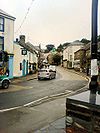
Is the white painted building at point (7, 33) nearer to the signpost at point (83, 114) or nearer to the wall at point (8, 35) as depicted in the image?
the wall at point (8, 35)

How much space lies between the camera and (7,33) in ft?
93.0

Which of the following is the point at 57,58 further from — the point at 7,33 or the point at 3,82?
the point at 3,82

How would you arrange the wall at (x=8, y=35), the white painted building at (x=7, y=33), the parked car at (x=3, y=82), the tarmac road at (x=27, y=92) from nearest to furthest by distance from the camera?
the tarmac road at (x=27, y=92) < the parked car at (x=3, y=82) < the white painted building at (x=7, y=33) < the wall at (x=8, y=35)

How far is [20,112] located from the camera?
10.5 meters

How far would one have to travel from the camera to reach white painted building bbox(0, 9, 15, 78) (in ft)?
90.6

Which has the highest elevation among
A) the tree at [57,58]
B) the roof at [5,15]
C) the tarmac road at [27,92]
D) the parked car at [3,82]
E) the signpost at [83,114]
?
the roof at [5,15]

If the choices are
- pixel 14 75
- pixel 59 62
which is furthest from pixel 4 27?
pixel 59 62

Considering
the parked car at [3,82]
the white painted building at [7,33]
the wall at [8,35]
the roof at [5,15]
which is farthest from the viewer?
the wall at [8,35]

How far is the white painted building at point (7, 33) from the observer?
2761 cm

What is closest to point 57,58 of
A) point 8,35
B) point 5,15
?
point 8,35

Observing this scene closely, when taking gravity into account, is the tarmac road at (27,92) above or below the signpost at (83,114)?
below

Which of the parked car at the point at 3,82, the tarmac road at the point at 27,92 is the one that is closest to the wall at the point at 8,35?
the tarmac road at the point at 27,92

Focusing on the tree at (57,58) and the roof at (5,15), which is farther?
the tree at (57,58)

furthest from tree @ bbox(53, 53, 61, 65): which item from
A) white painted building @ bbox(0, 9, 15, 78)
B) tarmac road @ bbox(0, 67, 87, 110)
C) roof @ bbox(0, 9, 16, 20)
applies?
tarmac road @ bbox(0, 67, 87, 110)
